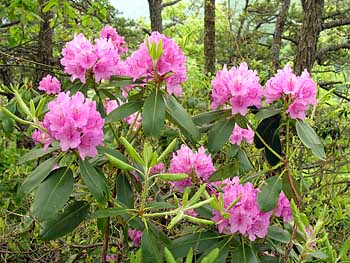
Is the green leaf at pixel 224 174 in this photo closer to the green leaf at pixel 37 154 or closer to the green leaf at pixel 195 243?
the green leaf at pixel 195 243

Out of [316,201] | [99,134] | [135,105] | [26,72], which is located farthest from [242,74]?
[26,72]

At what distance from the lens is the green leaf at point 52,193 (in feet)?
3.99

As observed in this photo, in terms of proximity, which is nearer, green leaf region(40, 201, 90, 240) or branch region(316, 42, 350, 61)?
green leaf region(40, 201, 90, 240)

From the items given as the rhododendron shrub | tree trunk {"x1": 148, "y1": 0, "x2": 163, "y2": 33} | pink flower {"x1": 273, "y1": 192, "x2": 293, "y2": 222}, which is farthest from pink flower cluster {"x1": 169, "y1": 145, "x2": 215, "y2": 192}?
tree trunk {"x1": 148, "y1": 0, "x2": 163, "y2": 33}

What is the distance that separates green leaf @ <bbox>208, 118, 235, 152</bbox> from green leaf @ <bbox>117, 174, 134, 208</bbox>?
0.26 metres

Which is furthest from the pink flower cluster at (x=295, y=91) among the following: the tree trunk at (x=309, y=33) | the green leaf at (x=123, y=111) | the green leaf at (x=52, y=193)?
the tree trunk at (x=309, y=33)

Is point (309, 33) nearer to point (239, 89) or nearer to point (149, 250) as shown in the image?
point (239, 89)

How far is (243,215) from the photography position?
Answer: 1.34m

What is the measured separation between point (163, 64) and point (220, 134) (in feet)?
0.87

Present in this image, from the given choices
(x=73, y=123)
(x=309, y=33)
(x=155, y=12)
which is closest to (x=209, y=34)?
(x=155, y=12)

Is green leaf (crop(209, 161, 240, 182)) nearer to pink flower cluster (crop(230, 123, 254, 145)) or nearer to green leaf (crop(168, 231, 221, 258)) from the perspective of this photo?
green leaf (crop(168, 231, 221, 258))

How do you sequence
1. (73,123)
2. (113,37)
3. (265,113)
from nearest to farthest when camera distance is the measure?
(73,123)
(265,113)
(113,37)

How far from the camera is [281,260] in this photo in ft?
4.75

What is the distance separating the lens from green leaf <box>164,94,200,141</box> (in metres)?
1.41
